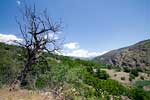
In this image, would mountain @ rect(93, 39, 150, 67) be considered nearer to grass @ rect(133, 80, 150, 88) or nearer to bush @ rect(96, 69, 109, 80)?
grass @ rect(133, 80, 150, 88)

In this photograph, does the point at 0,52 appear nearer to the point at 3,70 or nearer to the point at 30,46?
the point at 3,70

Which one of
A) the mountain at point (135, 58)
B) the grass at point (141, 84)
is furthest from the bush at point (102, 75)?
the mountain at point (135, 58)

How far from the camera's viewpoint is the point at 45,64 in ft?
77.6

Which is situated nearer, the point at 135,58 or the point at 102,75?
the point at 102,75

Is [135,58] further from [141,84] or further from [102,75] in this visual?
[102,75]

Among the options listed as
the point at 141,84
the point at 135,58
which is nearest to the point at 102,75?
the point at 141,84

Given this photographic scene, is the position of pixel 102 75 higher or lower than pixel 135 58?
lower

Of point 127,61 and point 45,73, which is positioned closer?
point 45,73

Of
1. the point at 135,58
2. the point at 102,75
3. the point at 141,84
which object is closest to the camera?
the point at 102,75

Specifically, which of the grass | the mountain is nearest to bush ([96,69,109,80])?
the grass

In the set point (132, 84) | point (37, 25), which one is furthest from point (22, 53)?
point (132, 84)

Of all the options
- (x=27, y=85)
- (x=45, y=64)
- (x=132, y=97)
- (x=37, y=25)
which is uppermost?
(x=37, y=25)

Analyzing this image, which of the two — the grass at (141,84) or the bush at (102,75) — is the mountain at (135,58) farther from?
the bush at (102,75)

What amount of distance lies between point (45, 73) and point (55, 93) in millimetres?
10036
